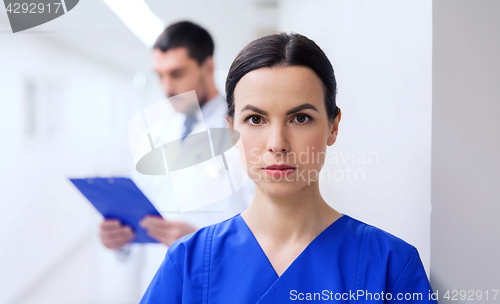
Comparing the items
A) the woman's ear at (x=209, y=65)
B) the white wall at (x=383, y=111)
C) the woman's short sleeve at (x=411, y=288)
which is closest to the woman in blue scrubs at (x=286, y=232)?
the woman's short sleeve at (x=411, y=288)

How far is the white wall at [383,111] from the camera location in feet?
2.68

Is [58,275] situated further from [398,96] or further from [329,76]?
[398,96]

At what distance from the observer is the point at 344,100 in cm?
86

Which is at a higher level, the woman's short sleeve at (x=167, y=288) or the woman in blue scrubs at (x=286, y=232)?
the woman in blue scrubs at (x=286, y=232)

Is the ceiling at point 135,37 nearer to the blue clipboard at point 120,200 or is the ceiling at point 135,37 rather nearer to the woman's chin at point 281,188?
the blue clipboard at point 120,200

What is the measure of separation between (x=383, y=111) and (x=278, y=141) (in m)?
0.44

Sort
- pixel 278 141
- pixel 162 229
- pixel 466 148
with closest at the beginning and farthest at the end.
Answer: pixel 278 141
pixel 466 148
pixel 162 229

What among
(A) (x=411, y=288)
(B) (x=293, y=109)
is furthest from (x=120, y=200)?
(A) (x=411, y=288)

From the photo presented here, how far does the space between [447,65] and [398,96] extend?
0.13 metres

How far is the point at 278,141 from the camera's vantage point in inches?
21.0

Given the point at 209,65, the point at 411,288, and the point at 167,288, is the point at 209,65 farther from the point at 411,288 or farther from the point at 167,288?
the point at 411,288

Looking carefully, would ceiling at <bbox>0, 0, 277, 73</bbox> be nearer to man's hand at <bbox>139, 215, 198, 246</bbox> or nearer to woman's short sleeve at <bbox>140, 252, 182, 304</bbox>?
man's hand at <bbox>139, 215, 198, 246</bbox>

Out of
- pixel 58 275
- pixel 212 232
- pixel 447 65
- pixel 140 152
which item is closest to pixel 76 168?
pixel 140 152

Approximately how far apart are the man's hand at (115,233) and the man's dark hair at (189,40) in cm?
55
